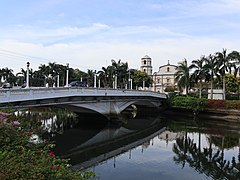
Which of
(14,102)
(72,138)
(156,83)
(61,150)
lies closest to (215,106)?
(72,138)

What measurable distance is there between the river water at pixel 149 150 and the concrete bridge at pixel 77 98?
2245mm

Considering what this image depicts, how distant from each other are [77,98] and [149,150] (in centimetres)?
884

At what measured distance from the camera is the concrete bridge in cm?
1714

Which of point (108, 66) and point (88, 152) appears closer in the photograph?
point (88, 152)

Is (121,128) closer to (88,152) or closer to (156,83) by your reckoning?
(88,152)

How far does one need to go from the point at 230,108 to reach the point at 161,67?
49590 mm

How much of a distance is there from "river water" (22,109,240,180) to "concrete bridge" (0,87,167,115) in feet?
7.36

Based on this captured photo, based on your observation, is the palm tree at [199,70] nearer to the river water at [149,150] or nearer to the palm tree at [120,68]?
the river water at [149,150]

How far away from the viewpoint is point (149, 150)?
19.8 m

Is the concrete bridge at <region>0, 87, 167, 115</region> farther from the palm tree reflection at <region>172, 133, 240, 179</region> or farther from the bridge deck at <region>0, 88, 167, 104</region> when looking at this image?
the palm tree reflection at <region>172, 133, 240, 179</region>

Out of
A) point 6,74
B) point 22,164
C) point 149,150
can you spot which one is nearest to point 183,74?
point 149,150

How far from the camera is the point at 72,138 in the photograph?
23281 millimetres

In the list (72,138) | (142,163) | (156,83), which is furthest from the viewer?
(156,83)

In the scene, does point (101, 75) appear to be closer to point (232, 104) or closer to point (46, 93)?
point (232, 104)
